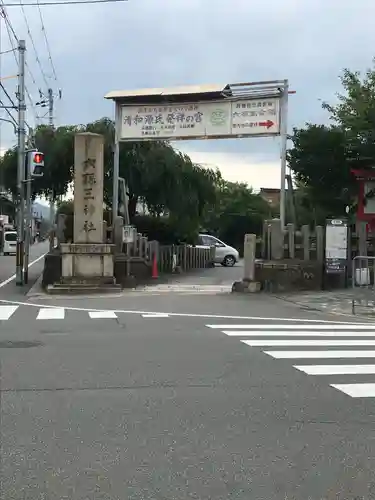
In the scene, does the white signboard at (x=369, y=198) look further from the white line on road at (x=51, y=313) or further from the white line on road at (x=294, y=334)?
the white line on road at (x=51, y=313)

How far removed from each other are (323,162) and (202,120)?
4.28 metres

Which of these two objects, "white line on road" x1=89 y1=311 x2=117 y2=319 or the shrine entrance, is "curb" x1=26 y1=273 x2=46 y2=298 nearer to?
the shrine entrance

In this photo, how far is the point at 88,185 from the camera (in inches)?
830

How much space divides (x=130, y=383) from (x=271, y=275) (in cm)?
1301

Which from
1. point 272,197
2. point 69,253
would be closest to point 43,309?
point 69,253

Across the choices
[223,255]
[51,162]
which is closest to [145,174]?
[51,162]

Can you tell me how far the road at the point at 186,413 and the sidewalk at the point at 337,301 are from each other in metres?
3.72

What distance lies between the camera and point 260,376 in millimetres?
7609

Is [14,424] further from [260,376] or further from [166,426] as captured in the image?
[260,376]

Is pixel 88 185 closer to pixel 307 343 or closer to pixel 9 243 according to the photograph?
pixel 307 343

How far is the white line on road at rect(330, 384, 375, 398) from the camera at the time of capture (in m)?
6.74

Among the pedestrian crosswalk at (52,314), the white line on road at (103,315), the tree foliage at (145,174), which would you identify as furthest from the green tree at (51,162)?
the white line on road at (103,315)

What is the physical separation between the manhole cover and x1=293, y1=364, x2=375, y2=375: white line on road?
165 inches

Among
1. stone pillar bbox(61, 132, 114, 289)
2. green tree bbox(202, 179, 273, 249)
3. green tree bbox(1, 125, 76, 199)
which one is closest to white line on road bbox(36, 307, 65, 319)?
stone pillar bbox(61, 132, 114, 289)
